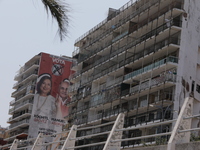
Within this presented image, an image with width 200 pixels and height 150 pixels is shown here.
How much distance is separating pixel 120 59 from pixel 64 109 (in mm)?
32094

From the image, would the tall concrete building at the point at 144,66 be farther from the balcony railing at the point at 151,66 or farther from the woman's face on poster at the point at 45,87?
the woman's face on poster at the point at 45,87

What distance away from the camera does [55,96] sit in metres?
94.6

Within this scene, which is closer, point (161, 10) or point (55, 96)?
point (161, 10)

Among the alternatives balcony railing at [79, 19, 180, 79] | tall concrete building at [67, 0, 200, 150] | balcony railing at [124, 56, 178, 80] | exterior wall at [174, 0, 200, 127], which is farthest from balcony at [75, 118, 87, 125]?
exterior wall at [174, 0, 200, 127]

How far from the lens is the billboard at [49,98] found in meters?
93.0

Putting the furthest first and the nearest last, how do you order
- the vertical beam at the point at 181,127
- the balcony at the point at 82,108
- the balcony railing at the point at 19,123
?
→ the balcony railing at the point at 19,123
the balcony at the point at 82,108
the vertical beam at the point at 181,127

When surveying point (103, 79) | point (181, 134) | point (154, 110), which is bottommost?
point (181, 134)

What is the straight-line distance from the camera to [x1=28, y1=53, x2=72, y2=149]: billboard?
93000 millimetres

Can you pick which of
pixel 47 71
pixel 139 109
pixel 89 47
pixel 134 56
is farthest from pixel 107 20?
pixel 47 71

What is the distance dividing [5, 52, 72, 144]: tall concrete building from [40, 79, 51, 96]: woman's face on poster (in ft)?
0.65

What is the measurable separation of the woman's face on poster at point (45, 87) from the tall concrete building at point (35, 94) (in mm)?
198

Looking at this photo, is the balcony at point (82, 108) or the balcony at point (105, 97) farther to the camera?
the balcony at point (82, 108)

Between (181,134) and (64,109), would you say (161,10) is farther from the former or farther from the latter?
(181,134)

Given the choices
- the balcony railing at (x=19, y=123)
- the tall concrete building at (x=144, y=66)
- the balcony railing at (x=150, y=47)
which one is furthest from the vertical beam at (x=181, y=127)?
the balcony railing at (x=19, y=123)
